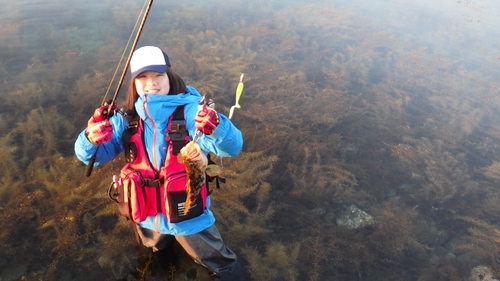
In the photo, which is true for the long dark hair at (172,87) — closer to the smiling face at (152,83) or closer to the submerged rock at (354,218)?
the smiling face at (152,83)

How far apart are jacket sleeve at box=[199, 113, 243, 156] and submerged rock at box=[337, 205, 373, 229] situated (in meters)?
2.73

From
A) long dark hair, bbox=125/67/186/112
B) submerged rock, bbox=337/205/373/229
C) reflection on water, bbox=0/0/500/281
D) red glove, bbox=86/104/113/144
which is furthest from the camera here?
submerged rock, bbox=337/205/373/229

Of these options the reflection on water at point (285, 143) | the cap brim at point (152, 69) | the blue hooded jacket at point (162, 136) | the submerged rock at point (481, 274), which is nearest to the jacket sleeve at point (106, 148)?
the blue hooded jacket at point (162, 136)

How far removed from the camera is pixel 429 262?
4.31 m

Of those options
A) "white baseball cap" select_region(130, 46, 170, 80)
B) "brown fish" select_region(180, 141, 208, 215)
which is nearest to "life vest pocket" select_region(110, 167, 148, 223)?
"brown fish" select_region(180, 141, 208, 215)

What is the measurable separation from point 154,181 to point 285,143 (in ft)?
11.4

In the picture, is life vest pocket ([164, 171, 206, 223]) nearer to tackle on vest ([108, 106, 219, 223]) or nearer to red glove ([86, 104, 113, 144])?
tackle on vest ([108, 106, 219, 223])

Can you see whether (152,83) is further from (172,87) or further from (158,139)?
(158,139)

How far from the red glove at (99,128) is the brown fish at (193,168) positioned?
603 millimetres

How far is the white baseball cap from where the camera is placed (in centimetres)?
248

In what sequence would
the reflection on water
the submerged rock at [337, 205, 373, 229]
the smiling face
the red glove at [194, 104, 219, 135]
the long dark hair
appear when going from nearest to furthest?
the red glove at [194, 104, 219, 135]
the smiling face
the long dark hair
the reflection on water
the submerged rock at [337, 205, 373, 229]

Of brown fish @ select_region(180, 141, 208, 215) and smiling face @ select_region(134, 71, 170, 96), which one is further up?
smiling face @ select_region(134, 71, 170, 96)

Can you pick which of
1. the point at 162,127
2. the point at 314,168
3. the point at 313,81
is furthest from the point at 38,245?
the point at 313,81

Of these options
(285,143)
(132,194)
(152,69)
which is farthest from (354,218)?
(152,69)
